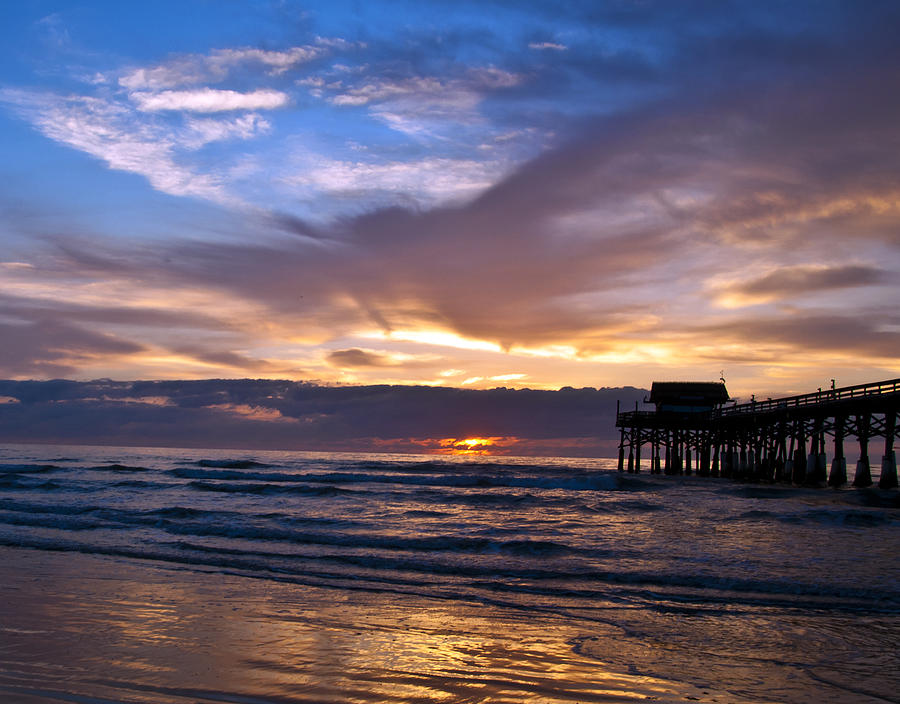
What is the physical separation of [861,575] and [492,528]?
29.6ft

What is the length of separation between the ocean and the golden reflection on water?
1.3 inches

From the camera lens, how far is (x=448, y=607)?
9.54m

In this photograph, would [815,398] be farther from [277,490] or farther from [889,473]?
[277,490]

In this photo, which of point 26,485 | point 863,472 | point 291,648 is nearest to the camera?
point 291,648

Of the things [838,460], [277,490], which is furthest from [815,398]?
[277,490]

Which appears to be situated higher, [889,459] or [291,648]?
[889,459]

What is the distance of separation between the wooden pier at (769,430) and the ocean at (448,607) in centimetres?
1009

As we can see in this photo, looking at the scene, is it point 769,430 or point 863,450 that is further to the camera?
point 769,430

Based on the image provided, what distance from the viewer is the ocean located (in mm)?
6117

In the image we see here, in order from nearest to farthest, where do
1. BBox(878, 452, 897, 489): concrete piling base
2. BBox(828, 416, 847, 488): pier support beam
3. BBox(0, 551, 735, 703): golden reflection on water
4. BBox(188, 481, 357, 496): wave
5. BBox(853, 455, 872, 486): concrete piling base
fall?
1. BBox(0, 551, 735, 703): golden reflection on water
2. BBox(878, 452, 897, 489): concrete piling base
3. BBox(853, 455, 872, 486): concrete piling base
4. BBox(188, 481, 357, 496): wave
5. BBox(828, 416, 847, 488): pier support beam

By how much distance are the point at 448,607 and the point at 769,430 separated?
1483 inches

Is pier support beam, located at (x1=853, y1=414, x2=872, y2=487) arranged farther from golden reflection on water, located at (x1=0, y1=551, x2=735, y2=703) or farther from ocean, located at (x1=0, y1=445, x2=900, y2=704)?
golden reflection on water, located at (x1=0, y1=551, x2=735, y2=703)

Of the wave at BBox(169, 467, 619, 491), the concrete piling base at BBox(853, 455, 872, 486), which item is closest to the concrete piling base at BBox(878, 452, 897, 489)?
the concrete piling base at BBox(853, 455, 872, 486)

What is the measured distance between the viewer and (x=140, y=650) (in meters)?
7.02
